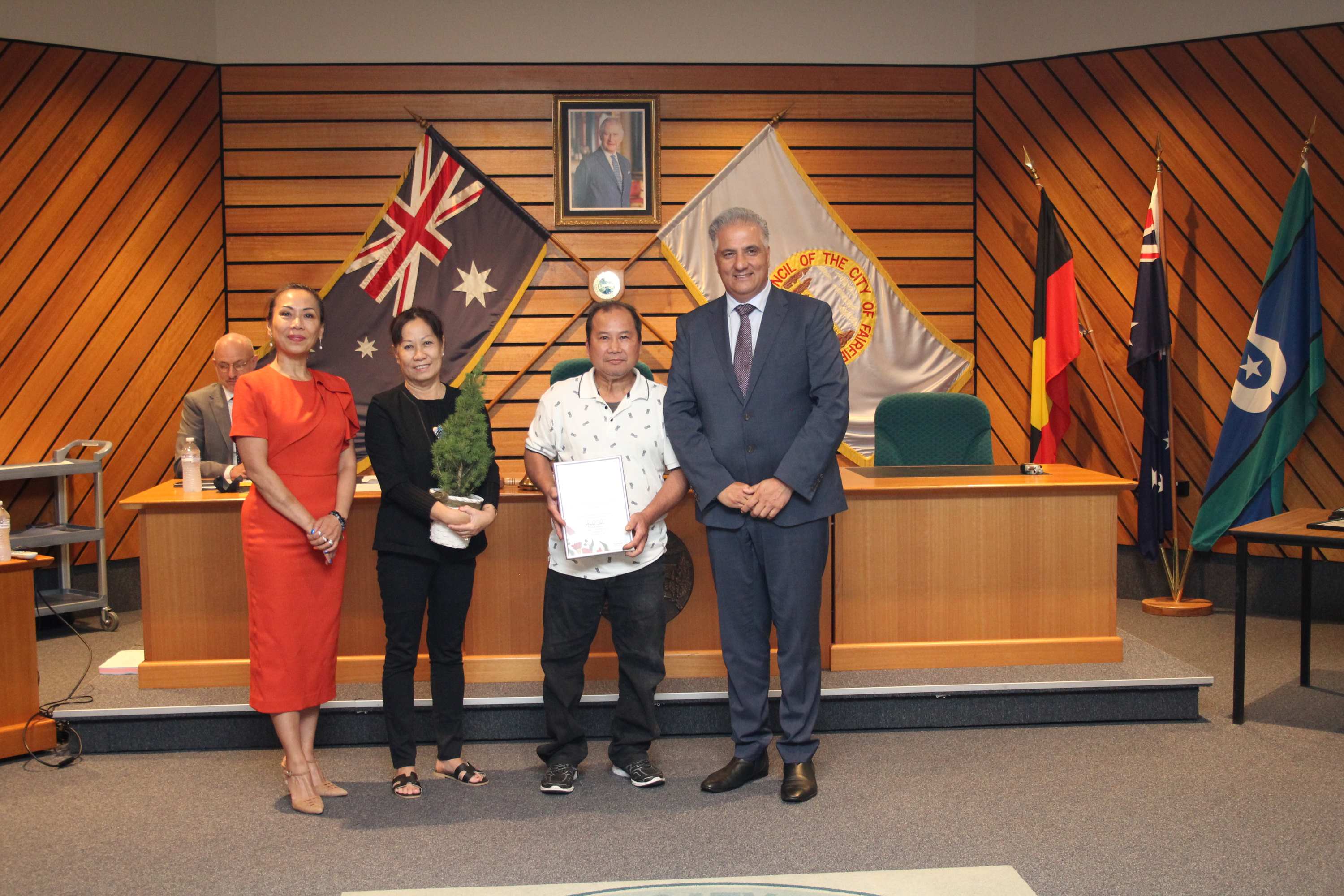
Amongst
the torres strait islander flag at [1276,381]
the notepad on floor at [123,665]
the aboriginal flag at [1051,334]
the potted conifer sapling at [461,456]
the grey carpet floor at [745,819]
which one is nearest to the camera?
the grey carpet floor at [745,819]

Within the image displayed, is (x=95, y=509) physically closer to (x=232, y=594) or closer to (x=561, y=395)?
(x=232, y=594)

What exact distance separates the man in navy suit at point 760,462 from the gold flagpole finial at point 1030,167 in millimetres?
3261

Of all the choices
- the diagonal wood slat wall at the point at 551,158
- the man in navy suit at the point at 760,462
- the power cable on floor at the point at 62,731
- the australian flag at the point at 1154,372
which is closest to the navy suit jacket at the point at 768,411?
the man in navy suit at the point at 760,462

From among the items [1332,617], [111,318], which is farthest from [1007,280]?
[111,318]

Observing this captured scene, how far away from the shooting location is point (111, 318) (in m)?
5.65

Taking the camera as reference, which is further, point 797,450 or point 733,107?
point 733,107

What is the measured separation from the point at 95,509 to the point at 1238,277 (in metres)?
5.90

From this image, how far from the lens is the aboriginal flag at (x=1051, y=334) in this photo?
221 inches

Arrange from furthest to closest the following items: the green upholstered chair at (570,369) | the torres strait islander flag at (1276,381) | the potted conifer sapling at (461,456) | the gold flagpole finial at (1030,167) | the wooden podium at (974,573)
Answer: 1. the gold flagpole finial at (1030,167)
2. the torres strait islander flag at (1276,381)
3. the green upholstered chair at (570,369)
4. the wooden podium at (974,573)
5. the potted conifer sapling at (461,456)

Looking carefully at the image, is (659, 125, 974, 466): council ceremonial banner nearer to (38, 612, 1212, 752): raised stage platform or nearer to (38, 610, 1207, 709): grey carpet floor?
(38, 610, 1207, 709): grey carpet floor

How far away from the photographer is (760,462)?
9.98 feet

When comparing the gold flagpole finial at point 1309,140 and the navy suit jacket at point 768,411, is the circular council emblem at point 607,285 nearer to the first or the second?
the navy suit jacket at point 768,411

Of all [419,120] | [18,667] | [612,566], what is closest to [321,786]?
[612,566]

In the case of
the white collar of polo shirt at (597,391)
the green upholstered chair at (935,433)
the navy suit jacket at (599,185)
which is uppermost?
the navy suit jacket at (599,185)
